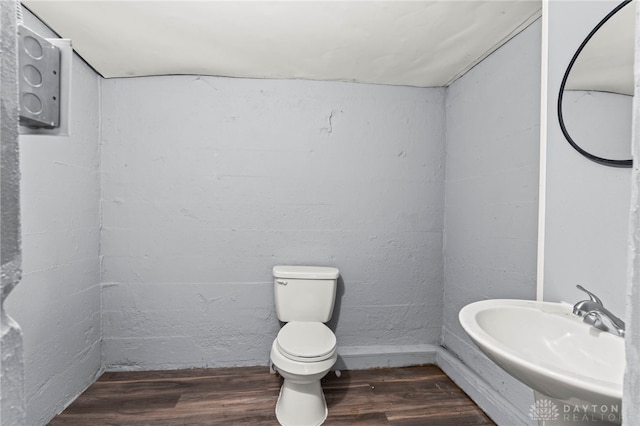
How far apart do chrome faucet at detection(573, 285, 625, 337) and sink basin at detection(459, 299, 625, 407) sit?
2 centimetres

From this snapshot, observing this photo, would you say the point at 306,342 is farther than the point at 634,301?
Yes

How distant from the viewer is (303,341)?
1.69 meters

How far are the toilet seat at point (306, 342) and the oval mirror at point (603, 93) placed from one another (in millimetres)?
1380

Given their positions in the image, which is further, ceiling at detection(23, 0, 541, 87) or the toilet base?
the toilet base

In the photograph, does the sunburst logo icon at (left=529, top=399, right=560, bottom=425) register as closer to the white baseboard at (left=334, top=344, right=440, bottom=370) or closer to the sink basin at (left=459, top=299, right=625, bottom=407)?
the sink basin at (left=459, top=299, right=625, bottom=407)

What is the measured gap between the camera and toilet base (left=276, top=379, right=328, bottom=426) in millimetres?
1604

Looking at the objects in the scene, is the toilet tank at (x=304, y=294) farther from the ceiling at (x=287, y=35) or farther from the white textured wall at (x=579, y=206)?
the ceiling at (x=287, y=35)

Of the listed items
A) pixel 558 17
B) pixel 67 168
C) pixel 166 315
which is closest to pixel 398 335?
pixel 166 315

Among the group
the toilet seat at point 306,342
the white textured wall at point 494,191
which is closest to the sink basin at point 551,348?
the white textured wall at point 494,191

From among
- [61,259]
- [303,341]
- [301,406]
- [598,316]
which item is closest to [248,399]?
[301,406]

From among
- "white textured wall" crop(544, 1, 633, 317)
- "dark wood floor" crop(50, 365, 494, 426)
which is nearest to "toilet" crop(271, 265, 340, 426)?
"dark wood floor" crop(50, 365, 494, 426)

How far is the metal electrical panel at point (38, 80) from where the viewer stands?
1.38ft

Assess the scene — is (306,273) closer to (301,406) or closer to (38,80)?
(301,406)

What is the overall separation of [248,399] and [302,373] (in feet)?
1.77
